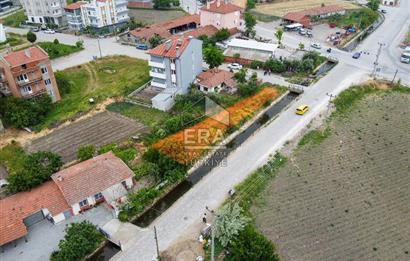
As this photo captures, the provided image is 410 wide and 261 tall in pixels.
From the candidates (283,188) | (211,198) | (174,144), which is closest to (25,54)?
(174,144)

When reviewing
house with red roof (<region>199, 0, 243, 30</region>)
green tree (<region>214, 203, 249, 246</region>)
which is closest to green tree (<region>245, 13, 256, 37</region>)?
house with red roof (<region>199, 0, 243, 30</region>)

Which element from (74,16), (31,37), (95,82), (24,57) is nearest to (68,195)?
(24,57)

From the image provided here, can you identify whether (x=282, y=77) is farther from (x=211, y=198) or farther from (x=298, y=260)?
(x=298, y=260)

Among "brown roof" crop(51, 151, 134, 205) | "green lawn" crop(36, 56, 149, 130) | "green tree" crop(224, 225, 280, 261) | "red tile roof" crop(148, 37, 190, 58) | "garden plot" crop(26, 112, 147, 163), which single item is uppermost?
"red tile roof" crop(148, 37, 190, 58)

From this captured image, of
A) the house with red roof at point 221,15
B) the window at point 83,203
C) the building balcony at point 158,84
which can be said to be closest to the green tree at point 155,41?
the house with red roof at point 221,15

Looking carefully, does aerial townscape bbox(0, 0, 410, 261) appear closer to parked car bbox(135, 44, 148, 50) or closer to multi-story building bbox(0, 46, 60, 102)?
multi-story building bbox(0, 46, 60, 102)
